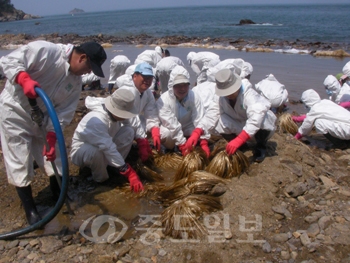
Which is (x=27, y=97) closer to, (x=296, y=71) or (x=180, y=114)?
(x=180, y=114)

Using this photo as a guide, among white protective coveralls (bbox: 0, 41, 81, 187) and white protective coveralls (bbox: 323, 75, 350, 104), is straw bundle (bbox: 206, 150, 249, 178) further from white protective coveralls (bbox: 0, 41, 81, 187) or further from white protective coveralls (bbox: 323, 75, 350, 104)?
white protective coveralls (bbox: 323, 75, 350, 104)

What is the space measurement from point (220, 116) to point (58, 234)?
2844mm

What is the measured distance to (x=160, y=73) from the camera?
718cm

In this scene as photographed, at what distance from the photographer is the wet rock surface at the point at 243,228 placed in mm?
2777

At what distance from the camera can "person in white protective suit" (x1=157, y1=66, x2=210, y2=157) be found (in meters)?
4.53

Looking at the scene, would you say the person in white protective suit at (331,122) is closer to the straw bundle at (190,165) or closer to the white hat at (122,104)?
the straw bundle at (190,165)

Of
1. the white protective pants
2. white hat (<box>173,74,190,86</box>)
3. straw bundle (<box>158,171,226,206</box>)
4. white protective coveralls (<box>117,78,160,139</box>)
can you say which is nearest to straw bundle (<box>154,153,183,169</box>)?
white protective coveralls (<box>117,78,160,139</box>)

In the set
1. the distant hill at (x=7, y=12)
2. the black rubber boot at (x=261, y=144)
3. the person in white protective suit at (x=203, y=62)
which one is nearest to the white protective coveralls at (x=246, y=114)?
the black rubber boot at (x=261, y=144)

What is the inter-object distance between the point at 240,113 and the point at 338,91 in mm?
3109

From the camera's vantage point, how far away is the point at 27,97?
292 cm

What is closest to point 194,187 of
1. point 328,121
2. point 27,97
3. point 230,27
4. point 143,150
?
point 143,150

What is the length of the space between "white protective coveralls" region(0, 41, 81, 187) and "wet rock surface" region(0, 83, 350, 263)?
64 centimetres

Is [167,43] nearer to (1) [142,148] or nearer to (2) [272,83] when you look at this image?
(2) [272,83]

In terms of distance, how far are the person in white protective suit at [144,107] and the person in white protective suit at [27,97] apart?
0.94 meters
